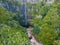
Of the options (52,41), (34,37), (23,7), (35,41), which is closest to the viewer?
(52,41)

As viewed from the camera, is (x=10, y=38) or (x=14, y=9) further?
(x=14, y=9)

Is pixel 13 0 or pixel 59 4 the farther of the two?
pixel 13 0

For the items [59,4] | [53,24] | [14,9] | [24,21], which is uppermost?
[59,4]

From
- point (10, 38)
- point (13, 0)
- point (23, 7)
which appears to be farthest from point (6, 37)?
point (23, 7)

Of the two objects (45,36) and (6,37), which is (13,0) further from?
(6,37)

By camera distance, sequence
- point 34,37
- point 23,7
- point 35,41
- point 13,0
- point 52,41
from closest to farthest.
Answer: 1. point 52,41
2. point 35,41
3. point 34,37
4. point 13,0
5. point 23,7

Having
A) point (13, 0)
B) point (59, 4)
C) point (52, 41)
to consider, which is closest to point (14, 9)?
point (13, 0)

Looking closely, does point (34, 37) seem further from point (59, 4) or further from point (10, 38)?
point (10, 38)

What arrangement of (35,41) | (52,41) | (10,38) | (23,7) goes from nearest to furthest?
(10,38)
(52,41)
(35,41)
(23,7)

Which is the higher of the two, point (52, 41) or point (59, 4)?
point (59, 4)
